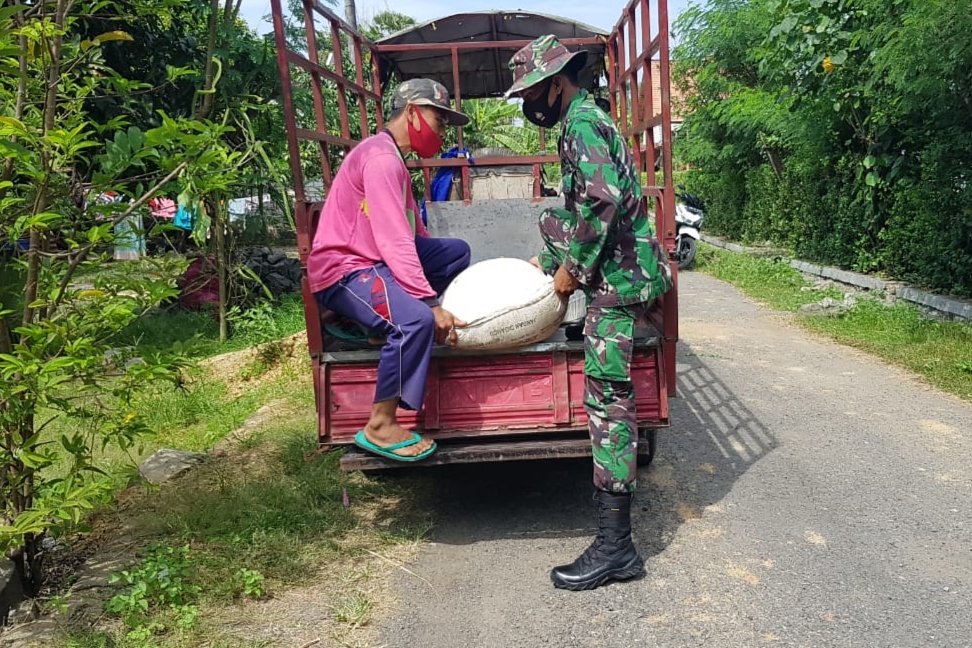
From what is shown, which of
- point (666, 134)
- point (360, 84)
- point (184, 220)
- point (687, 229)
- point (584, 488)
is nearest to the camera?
point (666, 134)

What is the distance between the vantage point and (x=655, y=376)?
3.43 metres

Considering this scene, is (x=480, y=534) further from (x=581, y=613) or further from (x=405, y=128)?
(x=405, y=128)

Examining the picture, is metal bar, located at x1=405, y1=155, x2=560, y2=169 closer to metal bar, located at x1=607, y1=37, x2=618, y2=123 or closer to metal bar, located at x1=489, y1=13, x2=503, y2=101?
metal bar, located at x1=607, y1=37, x2=618, y2=123

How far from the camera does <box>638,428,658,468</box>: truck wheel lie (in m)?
3.33

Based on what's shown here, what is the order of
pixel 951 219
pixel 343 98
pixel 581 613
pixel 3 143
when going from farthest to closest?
pixel 951 219 → pixel 343 98 → pixel 581 613 → pixel 3 143

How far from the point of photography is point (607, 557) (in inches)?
121

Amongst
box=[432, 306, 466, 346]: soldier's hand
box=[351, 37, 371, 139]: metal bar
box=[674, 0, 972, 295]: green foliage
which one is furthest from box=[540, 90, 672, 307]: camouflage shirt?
box=[674, 0, 972, 295]: green foliage

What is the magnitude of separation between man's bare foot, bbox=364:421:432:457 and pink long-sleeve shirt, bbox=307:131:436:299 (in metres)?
0.55

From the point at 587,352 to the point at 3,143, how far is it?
2.14 metres

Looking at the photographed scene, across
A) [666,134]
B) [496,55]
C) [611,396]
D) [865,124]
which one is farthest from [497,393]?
[865,124]

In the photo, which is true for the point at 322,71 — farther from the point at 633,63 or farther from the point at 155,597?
the point at 155,597

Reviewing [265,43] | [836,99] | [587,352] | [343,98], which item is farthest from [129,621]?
[836,99]

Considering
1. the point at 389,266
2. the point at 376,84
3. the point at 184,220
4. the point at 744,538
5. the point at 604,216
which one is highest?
the point at 376,84

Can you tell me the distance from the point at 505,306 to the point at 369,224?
676mm
